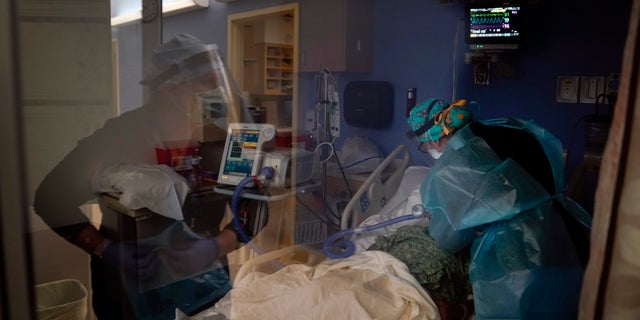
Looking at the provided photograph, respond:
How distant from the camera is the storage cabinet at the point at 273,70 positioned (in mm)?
3912

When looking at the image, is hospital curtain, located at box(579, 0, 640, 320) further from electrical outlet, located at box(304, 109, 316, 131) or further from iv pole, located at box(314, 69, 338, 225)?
electrical outlet, located at box(304, 109, 316, 131)

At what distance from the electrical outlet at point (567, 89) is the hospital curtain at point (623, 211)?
2.44 m

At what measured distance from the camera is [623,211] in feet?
1.40

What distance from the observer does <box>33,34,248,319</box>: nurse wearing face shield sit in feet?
6.74

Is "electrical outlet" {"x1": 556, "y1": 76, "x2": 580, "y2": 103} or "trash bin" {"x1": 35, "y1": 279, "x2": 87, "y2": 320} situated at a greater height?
"electrical outlet" {"x1": 556, "y1": 76, "x2": 580, "y2": 103}

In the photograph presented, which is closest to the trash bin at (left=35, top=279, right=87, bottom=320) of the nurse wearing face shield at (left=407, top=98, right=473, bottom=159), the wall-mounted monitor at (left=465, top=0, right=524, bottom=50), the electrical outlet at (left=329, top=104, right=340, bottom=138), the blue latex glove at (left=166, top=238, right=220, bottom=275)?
the blue latex glove at (left=166, top=238, right=220, bottom=275)

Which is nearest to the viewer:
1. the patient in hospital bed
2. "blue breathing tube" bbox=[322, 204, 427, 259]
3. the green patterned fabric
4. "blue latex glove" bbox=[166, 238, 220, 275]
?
the patient in hospital bed

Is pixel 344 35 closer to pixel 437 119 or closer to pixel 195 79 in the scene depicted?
pixel 195 79

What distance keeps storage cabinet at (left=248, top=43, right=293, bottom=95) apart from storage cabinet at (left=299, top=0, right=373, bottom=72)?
0.36m

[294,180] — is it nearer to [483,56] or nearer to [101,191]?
[101,191]

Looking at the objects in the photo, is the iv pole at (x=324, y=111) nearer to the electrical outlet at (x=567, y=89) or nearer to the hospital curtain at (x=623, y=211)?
the electrical outlet at (x=567, y=89)

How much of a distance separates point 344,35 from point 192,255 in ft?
5.98

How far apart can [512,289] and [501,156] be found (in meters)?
0.39

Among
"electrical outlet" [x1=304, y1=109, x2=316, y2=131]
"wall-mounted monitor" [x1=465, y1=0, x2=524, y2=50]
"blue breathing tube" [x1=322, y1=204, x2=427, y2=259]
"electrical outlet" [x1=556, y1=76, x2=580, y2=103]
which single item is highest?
"wall-mounted monitor" [x1=465, y1=0, x2=524, y2=50]
